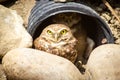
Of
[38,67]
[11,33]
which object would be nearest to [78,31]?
[11,33]

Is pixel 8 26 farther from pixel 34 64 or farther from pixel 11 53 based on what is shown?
pixel 34 64

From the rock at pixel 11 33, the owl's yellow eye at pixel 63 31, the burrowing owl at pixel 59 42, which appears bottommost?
the rock at pixel 11 33

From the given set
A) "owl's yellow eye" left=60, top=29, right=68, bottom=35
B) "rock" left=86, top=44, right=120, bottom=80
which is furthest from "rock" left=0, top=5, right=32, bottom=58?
"rock" left=86, top=44, right=120, bottom=80

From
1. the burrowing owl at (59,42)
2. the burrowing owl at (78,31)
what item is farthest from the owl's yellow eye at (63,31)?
the burrowing owl at (78,31)

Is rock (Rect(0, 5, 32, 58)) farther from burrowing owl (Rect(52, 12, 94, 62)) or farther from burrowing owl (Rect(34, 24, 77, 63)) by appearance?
burrowing owl (Rect(52, 12, 94, 62))

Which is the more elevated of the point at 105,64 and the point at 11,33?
the point at 105,64

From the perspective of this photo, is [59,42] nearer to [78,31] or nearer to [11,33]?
[78,31]

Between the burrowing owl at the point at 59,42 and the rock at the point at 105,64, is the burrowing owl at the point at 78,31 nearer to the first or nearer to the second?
the burrowing owl at the point at 59,42
